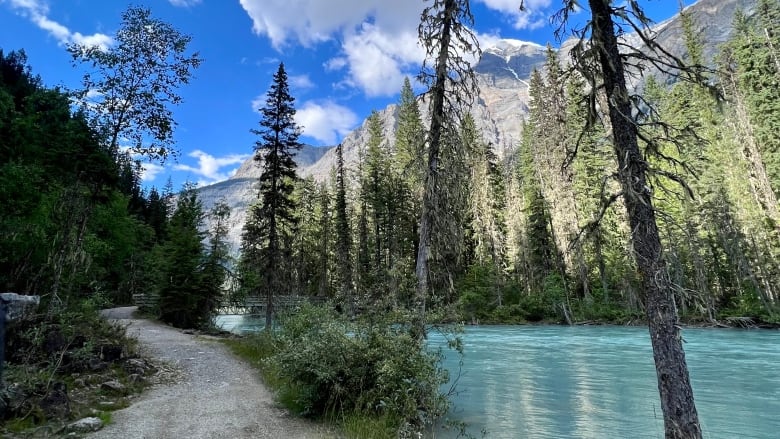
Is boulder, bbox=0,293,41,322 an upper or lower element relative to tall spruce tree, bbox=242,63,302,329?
lower

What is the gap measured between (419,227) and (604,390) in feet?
24.8

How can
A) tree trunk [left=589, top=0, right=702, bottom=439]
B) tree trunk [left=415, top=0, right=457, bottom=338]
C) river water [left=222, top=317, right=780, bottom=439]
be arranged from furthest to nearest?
tree trunk [left=415, top=0, right=457, bottom=338]
river water [left=222, top=317, right=780, bottom=439]
tree trunk [left=589, top=0, right=702, bottom=439]

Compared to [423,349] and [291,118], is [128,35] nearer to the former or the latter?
[291,118]

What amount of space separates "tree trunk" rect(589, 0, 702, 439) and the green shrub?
3.68m

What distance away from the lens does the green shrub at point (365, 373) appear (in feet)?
23.4

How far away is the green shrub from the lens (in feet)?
23.4

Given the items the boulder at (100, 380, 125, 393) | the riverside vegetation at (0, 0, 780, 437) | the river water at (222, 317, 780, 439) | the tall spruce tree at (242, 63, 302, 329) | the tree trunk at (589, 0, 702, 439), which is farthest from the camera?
the tall spruce tree at (242, 63, 302, 329)

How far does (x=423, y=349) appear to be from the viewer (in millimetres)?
8016

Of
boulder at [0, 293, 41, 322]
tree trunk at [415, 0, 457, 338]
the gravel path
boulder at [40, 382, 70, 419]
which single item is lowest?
the gravel path

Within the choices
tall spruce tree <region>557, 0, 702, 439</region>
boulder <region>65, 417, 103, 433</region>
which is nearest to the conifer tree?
boulder <region>65, 417, 103, 433</region>

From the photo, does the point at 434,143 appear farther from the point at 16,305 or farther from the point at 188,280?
the point at 188,280

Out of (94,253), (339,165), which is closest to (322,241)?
(339,165)

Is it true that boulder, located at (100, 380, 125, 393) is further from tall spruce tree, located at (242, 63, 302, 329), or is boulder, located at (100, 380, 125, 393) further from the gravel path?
tall spruce tree, located at (242, 63, 302, 329)

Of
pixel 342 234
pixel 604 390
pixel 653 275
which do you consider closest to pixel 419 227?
pixel 604 390
